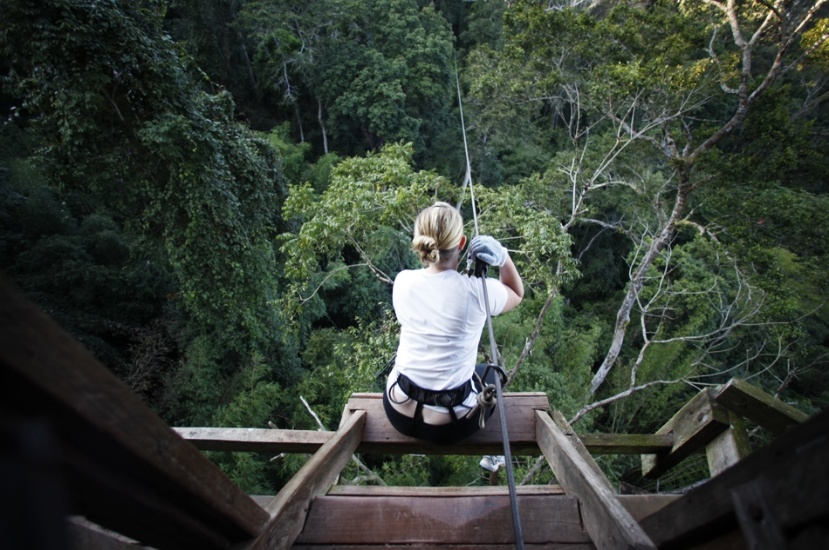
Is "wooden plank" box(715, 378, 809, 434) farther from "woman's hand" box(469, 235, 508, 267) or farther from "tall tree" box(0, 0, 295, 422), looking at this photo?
"tall tree" box(0, 0, 295, 422)

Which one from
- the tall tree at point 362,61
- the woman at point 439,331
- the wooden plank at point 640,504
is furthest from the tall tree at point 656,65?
the tall tree at point 362,61

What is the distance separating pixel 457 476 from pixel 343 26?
48.1 ft

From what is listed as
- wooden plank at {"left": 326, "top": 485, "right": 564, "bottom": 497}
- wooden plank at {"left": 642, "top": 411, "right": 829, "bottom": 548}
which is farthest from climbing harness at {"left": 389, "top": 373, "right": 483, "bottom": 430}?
wooden plank at {"left": 642, "top": 411, "right": 829, "bottom": 548}

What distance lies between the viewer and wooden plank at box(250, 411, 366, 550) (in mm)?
1060

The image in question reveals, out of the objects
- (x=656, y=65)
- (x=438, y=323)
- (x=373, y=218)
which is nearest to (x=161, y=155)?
(x=373, y=218)

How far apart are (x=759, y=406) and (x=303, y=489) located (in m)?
1.72

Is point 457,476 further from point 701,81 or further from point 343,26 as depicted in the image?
→ point 343,26

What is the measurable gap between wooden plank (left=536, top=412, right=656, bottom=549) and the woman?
322 millimetres

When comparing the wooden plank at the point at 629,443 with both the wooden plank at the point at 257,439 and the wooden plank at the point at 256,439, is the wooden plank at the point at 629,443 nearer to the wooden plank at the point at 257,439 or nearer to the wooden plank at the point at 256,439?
the wooden plank at the point at 257,439

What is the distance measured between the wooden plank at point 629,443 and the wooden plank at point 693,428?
1.2 inches

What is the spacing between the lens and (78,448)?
49 cm

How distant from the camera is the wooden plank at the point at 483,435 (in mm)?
1865

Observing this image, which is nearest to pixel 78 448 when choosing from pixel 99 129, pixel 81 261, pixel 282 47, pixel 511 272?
pixel 511 272

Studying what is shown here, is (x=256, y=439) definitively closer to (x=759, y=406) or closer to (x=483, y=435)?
(x=483, y=435)
